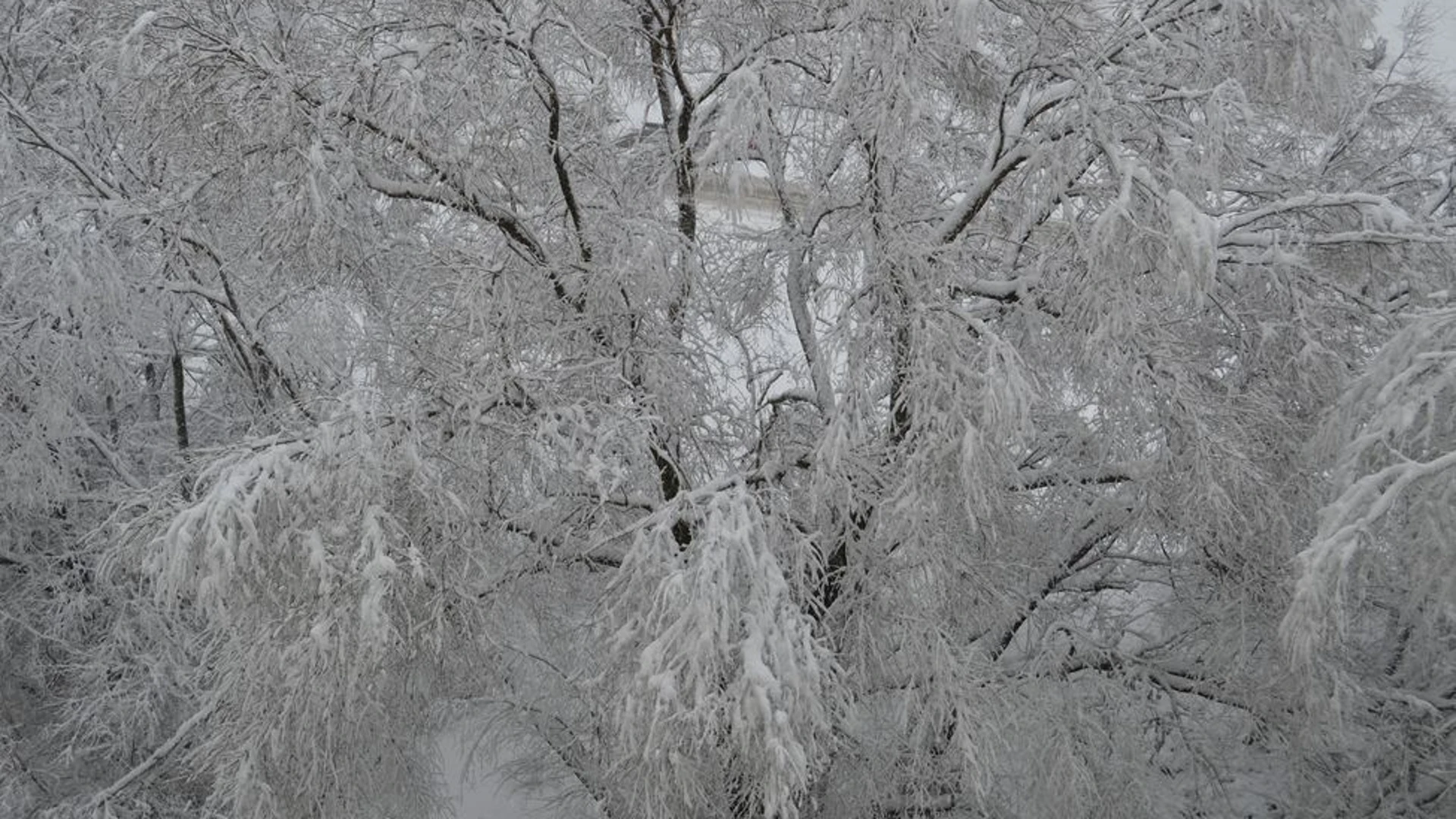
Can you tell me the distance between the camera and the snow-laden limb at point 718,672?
4594mm

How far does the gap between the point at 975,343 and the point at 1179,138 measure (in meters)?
1.36

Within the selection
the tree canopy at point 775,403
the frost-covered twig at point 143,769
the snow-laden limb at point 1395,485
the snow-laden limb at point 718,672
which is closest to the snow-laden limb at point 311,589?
the tree canopy at point 775,403

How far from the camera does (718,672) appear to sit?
4.80 m

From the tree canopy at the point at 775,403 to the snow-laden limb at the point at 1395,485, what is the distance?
0.03m

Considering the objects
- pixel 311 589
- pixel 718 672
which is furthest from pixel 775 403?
pixel 311 589

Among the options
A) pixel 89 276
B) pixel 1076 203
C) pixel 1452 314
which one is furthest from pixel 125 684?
pixel 1452 314

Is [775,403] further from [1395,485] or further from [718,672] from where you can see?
[1395,485]

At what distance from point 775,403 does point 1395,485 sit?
3088mm

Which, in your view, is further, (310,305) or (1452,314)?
(310,305)

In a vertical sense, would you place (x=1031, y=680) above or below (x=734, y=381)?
below

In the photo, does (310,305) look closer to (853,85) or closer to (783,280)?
(783,280)

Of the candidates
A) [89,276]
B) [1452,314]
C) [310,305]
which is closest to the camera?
[1452,314]

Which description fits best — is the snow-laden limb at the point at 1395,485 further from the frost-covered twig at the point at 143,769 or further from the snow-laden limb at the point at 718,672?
the frost-covered twig at the point at 143,769

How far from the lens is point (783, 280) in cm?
757
